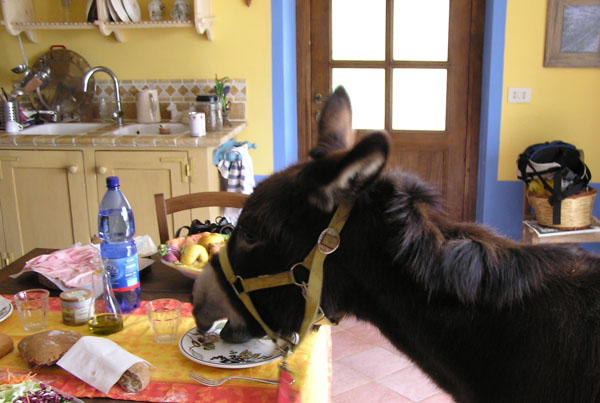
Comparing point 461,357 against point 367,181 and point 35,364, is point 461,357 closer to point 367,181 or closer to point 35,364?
point 367,181

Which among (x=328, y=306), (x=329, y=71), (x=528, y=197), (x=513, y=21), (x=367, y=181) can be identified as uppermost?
(x=513, y=21)

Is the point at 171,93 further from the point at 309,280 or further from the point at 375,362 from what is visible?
the point at 309,280

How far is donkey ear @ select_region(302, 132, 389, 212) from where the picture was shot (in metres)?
0.76

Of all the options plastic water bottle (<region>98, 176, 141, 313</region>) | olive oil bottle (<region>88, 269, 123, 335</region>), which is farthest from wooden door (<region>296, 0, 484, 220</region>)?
olive oil bottle (<region>88, 269, 123, 335</region>)

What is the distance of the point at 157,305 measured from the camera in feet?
4.53

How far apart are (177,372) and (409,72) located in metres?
3.16

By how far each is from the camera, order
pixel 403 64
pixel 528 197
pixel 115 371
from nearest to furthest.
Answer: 1. pixel 115 371
2. pixel 528 197
3. pixel 403 64

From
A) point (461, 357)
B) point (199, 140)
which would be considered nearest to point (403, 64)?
point (199, 140)

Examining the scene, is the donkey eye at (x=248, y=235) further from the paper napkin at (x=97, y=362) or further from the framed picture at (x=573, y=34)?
the framed picture at (x=573, y=34)

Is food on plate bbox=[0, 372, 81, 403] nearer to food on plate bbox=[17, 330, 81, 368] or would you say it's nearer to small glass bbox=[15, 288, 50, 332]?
food on plate bbox=[17, 330, 81, 368]

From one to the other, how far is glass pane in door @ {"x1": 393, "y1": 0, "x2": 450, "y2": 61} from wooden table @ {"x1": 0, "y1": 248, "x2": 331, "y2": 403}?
104 inches

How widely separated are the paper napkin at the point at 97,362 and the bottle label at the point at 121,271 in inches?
10.3

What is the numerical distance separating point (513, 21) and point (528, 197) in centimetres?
115

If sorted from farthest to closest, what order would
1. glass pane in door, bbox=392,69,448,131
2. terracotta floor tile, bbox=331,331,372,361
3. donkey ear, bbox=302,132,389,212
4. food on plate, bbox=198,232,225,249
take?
glass pane in door, bbox=392,69,448,131 → terracotta floor tile, bbox=331,331,372,361 → food on plate, bbox=198,232,225,249 → donkey ear, bbox=302,132,389,212
